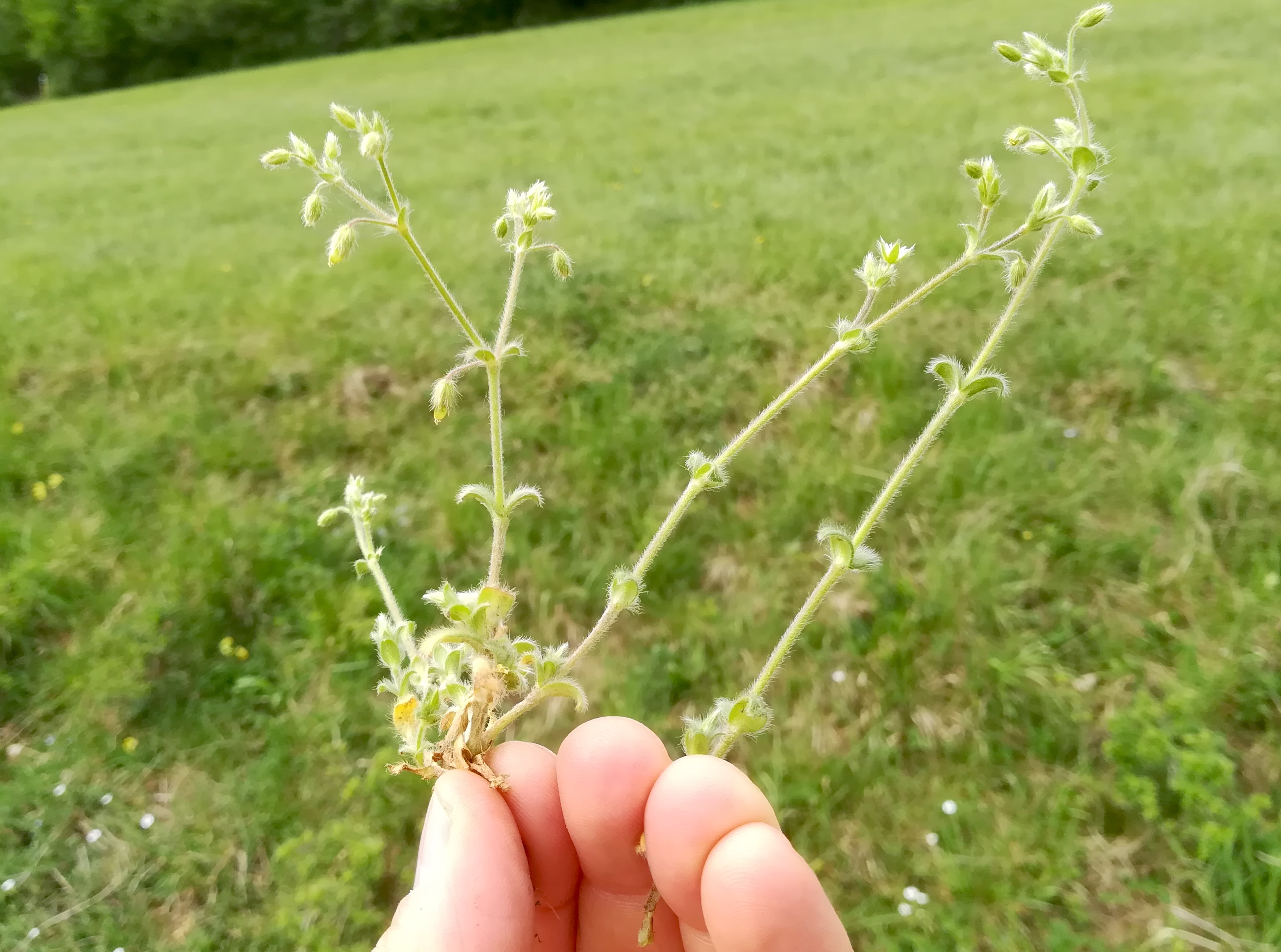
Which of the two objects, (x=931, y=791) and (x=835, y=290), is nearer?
(x=931, y=791)

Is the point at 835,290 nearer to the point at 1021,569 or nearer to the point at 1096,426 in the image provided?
the point at 1096,426

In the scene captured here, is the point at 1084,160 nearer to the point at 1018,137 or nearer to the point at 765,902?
the point at 1018,137

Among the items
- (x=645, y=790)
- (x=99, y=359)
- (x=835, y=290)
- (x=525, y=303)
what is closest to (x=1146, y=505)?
(x=835, y=290)

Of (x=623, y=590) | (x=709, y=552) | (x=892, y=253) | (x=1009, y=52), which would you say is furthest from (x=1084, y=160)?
(x=709, y=552)

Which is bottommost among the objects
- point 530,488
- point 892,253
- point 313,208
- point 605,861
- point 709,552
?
point 709,552

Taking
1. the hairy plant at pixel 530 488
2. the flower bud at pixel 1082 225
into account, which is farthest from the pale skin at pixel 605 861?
the flower bud at pixel 1082 225

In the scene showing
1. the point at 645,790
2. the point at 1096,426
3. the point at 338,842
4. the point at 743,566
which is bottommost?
the point at 338,842

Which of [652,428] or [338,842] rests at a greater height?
[652,428]
